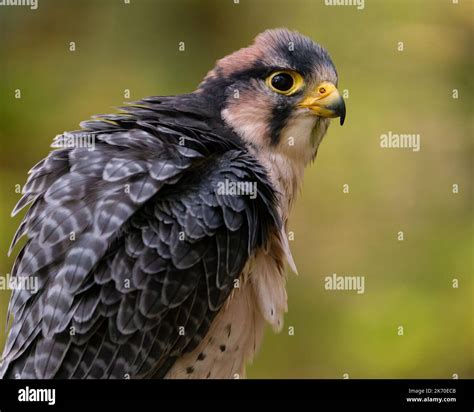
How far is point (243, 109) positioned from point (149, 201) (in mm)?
896

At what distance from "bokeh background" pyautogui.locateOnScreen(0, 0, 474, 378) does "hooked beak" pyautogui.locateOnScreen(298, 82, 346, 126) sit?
209 cm

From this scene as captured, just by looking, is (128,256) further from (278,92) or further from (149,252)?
(278,92)

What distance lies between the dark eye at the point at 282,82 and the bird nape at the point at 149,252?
0.33ft

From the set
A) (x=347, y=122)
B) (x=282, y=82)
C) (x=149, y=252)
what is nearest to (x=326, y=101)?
(x=282, y=82)

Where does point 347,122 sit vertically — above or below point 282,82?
below

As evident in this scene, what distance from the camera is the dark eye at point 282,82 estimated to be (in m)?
4.61

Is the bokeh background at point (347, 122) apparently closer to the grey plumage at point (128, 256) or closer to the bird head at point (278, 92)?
the bird head at point (278, 92)

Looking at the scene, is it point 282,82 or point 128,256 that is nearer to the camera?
point 128,256

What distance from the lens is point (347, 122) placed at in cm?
664

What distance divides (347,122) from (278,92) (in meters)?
2.13

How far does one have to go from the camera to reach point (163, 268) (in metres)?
3.93

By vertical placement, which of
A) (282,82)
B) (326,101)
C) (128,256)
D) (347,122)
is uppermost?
(282,82)
